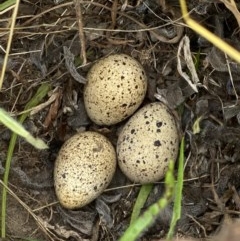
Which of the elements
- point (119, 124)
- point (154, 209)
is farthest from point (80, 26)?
point (154, 209)

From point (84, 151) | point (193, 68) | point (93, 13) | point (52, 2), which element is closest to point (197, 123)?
point (193, 68)

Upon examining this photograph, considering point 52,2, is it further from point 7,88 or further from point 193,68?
point 193,68

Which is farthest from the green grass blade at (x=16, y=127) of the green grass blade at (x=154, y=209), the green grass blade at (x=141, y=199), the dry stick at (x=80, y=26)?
the green grass blade at (x=141, y=199)

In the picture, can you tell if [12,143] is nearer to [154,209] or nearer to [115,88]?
[115,88]

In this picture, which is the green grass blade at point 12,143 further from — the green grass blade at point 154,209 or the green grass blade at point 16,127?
the green grass blade at point 154,209

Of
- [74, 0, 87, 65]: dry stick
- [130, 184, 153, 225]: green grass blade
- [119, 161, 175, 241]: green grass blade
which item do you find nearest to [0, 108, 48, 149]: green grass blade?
[119, 161, 175, 241]: green grass blade
